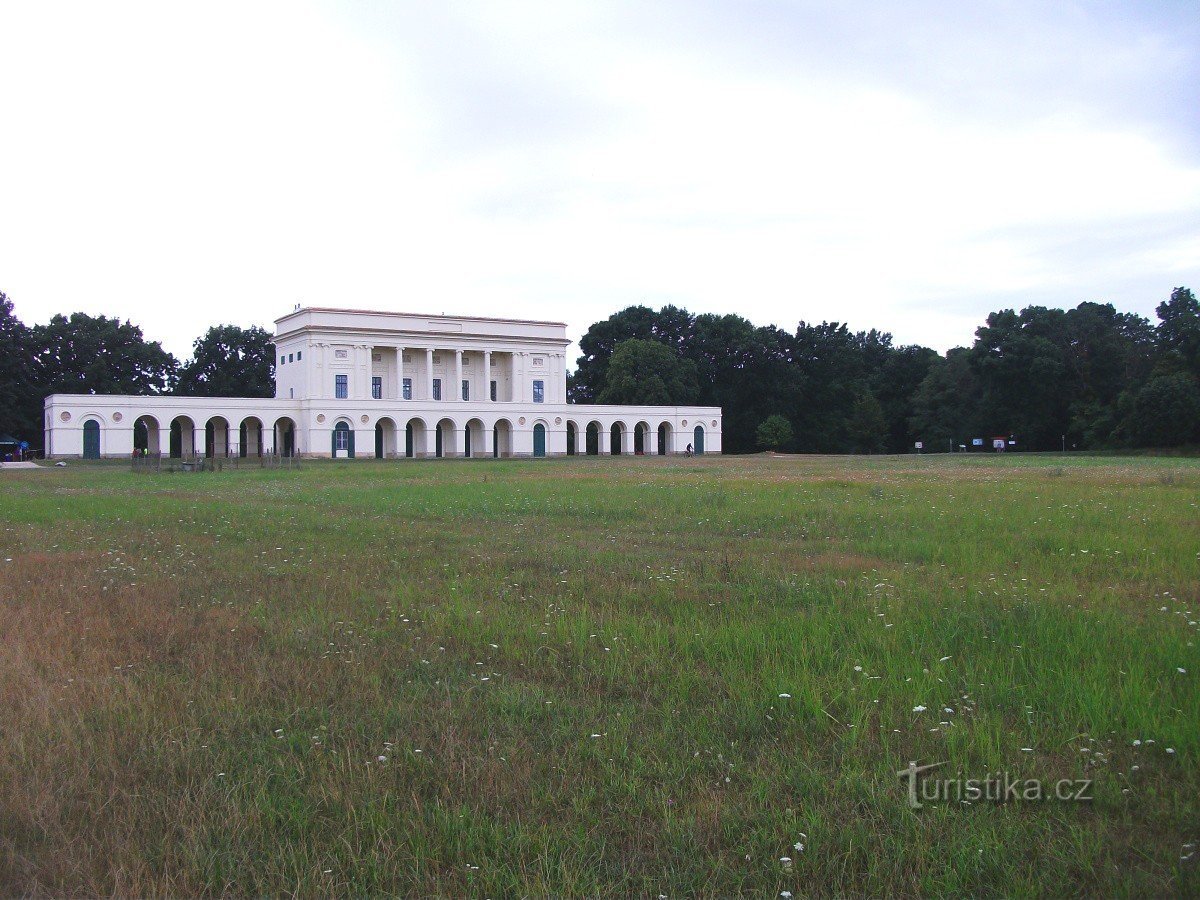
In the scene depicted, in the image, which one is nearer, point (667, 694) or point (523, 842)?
point (523, 842)

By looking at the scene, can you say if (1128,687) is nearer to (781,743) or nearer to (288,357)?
(781,743)

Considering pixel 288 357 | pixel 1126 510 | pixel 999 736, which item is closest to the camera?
pixel 999 736

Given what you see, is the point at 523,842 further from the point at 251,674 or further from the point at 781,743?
the point at 251,674

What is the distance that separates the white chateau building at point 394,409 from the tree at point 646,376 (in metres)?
2.93

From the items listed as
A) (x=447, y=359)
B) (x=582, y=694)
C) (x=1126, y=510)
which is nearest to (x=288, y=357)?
(x=447, y=359)

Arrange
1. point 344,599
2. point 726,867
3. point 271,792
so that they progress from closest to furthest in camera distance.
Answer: point 726,867, point 271,792, point 344,599

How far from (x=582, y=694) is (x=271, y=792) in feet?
6.23

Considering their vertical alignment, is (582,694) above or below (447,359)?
below

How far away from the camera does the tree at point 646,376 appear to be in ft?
298

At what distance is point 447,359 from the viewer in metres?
87.1


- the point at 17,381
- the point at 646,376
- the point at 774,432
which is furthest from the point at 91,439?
the point at 774,432

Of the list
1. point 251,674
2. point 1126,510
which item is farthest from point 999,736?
point 1126,510

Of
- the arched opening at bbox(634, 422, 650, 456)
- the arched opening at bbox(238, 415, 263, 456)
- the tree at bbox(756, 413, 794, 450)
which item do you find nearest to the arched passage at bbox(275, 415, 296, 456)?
the arched opening at bbox(238, 415, 263, 456)

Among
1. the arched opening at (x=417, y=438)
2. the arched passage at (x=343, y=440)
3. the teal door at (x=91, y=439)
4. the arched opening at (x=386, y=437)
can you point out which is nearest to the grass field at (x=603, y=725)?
the teal door at (x=91, y=439)
